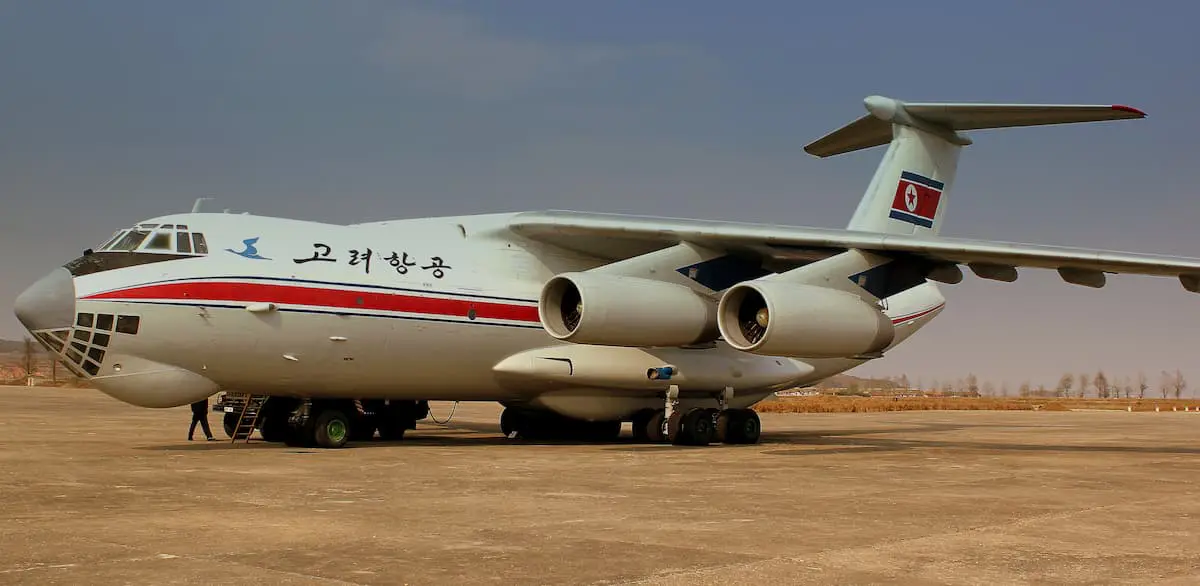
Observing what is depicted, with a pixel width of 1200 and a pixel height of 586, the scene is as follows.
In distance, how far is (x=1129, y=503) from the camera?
7520mm

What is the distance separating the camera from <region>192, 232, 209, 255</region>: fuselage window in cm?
1153

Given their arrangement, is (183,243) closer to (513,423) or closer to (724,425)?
(513,423)

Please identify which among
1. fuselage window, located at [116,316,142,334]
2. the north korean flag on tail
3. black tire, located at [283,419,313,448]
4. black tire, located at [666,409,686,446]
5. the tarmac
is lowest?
the tarmac

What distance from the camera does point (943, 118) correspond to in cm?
1499

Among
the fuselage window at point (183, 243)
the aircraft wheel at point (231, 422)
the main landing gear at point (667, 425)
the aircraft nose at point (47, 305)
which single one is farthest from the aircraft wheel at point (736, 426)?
the aircraft nose at point (47, 305)

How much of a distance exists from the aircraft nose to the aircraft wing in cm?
491

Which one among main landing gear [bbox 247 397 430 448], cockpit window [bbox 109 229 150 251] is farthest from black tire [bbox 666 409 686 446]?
cockpit window [bbox 109 229 150 251]

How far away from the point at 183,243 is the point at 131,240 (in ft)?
1.66

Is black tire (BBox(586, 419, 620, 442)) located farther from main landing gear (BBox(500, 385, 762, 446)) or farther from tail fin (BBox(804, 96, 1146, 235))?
tail fin (BBox(804, 96, 1146, 235))

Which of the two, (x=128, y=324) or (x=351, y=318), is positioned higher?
(x=351, y=318)

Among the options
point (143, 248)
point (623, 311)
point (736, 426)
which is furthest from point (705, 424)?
point (143, 248)

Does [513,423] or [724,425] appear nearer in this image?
[724,425]

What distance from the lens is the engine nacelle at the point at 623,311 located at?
38.9ft

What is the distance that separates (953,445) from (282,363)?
8.28m
